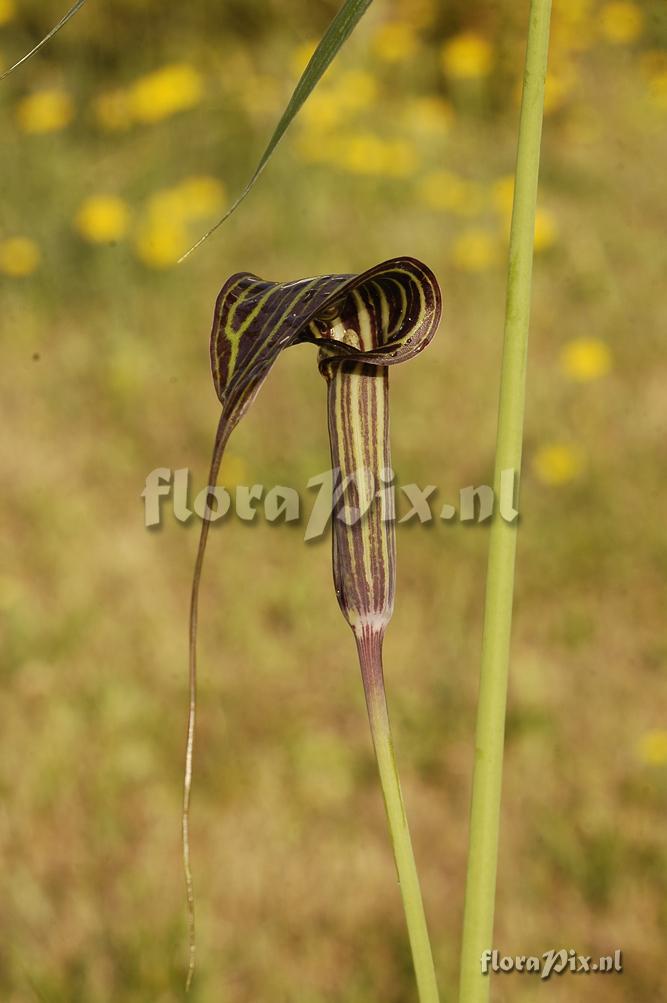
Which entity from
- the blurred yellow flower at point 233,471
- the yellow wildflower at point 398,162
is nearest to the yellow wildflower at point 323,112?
the yellow wildflower at point 398,162

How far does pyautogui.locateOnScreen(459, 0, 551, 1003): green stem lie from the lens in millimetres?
526

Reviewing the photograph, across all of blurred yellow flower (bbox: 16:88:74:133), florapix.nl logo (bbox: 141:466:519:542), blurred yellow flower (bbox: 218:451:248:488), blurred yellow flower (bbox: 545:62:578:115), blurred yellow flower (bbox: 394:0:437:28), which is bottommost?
florapix.nl logo (bbox: 141:466:519:542)

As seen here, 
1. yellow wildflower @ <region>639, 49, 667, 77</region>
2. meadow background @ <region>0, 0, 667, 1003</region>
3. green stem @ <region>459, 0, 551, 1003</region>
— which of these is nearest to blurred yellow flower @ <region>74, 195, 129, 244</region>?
meadow background @ <region>0, 0, 667, 1003</region>

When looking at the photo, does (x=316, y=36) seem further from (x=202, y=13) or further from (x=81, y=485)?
(x=81, y=485)

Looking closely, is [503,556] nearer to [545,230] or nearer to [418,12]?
[545,230]

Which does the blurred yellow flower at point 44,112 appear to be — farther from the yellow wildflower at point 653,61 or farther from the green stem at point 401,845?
the green stem at point 401,845

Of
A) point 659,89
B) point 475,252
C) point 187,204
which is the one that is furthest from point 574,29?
point 187,204

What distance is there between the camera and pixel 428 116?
2.74 meters

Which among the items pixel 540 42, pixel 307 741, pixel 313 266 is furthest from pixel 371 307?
pixel 313 266

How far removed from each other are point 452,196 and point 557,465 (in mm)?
835

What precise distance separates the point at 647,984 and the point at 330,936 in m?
0.31

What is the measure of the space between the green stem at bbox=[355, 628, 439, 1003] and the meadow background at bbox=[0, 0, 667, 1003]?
573 mm

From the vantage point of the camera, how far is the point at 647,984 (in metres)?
1.14

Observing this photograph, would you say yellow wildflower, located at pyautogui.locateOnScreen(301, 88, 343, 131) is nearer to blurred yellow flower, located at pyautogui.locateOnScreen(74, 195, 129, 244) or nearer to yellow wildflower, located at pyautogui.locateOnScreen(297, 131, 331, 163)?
yellow wildflower, located at pyautogui.locateOnScreen(297, 131, 331, 163)
